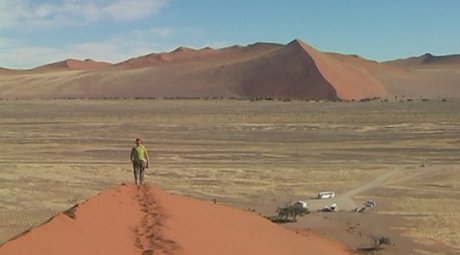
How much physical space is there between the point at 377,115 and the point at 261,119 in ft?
33.8

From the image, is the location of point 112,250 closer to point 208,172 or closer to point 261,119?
point 208,172

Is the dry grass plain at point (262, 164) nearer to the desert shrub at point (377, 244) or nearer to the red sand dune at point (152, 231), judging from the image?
the desert shrub at point (377, 244)

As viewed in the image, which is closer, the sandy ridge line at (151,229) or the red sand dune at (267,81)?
the sandy ridge line at (151,229)

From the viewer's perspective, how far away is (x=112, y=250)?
11258 mm

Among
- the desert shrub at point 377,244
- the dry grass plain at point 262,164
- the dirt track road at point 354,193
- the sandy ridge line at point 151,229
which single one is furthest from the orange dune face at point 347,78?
the sandy ridge line at point 151,229

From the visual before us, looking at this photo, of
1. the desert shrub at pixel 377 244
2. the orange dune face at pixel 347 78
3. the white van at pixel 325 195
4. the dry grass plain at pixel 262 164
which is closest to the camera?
the desert shrub at pixel 377 244

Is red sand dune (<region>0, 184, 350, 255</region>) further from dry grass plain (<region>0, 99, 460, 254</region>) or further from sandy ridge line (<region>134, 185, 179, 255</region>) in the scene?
dry grass plain (<region>0, 99, 460, 254</region>)

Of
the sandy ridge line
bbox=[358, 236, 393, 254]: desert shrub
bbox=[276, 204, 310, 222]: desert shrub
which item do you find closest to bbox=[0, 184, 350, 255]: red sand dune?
the sandy ridge line

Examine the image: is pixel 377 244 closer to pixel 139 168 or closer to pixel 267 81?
pixel 139 168

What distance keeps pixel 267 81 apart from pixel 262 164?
305 feet

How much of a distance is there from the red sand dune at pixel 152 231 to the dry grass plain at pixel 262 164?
13.8 ft

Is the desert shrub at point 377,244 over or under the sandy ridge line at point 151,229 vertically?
under

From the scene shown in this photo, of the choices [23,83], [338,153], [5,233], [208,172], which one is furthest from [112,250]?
[23,83]

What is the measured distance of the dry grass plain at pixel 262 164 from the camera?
23969 millimetres
